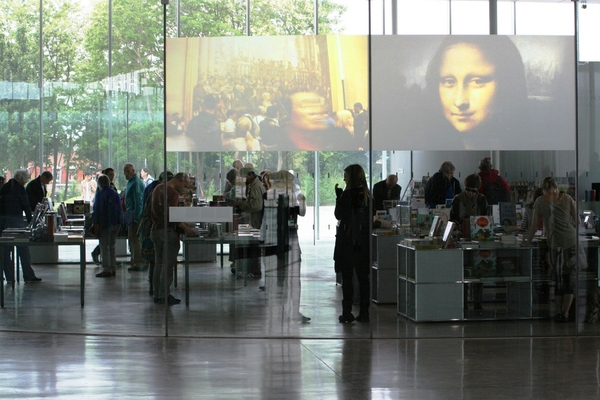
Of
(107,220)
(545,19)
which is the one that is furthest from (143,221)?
(545,19)

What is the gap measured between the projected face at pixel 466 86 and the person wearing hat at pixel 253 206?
1.98 meters

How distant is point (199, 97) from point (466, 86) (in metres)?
2.63

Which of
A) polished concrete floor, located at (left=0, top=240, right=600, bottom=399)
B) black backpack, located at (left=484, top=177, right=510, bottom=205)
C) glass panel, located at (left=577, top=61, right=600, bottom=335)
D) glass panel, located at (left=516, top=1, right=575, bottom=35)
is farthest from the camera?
glass panel, located at (left=577, top=61, right=600, bottom=335)

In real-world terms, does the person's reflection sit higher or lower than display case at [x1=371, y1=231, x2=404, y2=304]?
lower

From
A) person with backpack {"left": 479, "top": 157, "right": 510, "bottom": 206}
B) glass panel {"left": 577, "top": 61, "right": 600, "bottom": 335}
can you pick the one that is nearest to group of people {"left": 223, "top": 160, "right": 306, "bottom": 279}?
person with backpack {"left": 479, "top": 157, "right": 510, "bottom": 206}

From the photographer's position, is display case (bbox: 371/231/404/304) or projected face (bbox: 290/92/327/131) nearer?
projected face (bbox: 290/92/327/131)

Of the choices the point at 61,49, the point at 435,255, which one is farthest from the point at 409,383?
the point at 61,49

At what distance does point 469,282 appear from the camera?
9094mm

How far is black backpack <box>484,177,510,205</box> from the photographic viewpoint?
8.91 metres

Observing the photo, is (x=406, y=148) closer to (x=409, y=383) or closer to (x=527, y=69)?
(x=527, y=69)

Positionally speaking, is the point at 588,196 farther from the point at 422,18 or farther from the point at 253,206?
the point at 253,206

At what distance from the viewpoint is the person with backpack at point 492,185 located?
29.1 ft

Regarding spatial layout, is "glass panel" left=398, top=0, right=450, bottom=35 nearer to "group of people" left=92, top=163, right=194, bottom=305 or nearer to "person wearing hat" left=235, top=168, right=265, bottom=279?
"person wearing hat" left=235, top=168, right=265, bottom=279

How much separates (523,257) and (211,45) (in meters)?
3.77
